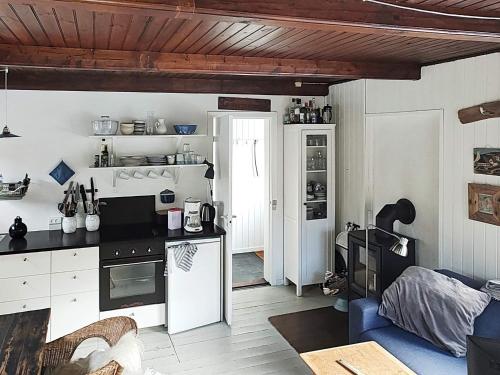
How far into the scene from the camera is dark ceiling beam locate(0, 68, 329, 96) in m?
4.10

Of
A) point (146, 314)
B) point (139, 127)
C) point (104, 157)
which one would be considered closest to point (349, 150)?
point (139, 127)

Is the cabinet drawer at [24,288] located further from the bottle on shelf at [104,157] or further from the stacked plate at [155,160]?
the stacked plate at [155,160]

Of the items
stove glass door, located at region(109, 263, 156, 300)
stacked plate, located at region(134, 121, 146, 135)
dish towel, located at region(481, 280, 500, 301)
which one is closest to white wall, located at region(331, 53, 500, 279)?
dish towel, located at region(481, 280, 500, 301)

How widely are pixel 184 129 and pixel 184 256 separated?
52.1 inches

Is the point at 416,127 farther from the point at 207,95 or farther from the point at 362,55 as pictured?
the point at 207,95

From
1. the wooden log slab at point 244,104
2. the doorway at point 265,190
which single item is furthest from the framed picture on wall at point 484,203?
the wooden log slab at point 244,104

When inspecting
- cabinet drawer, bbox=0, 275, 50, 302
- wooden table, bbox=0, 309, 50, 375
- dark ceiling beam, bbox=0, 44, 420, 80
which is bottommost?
cabinet drawer, bbox=0, 275, 50, 302

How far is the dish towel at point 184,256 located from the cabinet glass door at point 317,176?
1561 millimetres

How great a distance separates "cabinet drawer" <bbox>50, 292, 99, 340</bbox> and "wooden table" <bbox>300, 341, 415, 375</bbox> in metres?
2.22

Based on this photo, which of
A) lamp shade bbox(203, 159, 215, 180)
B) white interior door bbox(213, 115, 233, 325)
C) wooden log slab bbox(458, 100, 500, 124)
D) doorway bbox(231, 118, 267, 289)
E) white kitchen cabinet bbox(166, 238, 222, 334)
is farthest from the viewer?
doorway bbox(231, 118, 267, 289)

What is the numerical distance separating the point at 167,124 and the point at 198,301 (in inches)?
75.2

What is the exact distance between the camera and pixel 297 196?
16.3 ft

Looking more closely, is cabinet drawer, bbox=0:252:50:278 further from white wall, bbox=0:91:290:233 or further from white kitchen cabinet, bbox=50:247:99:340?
white wall, bbox=0:91:290:233

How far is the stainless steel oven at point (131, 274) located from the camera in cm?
394
